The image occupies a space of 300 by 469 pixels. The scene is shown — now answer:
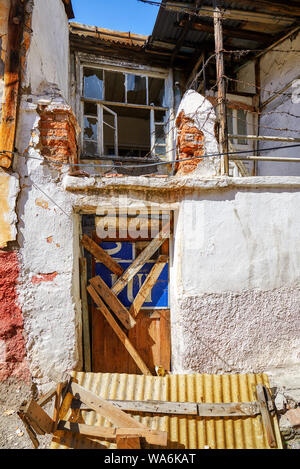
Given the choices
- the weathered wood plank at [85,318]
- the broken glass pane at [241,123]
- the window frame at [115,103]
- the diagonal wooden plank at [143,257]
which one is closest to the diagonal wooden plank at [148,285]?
the diagonal wooden plank at [143,257]

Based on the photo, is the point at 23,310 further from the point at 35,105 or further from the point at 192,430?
the point at 35,105

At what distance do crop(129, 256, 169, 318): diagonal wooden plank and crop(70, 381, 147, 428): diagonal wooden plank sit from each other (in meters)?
1.13

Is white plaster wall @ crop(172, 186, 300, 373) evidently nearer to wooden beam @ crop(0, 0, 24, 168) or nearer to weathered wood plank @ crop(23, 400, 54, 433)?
weathered wood plank @ crop(23, 400, 54, 433)

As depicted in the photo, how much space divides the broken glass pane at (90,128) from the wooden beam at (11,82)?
10.3ft

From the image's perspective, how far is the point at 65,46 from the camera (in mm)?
5477

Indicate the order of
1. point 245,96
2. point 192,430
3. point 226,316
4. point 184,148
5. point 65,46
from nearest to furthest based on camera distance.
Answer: point 192,430
point 226,316
point 184,148
point 65,46
point 245,96

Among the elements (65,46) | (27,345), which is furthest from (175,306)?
(65,46)

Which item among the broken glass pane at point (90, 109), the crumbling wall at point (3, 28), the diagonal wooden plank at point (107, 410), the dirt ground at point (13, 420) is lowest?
the dirt ground at point (13, 420)

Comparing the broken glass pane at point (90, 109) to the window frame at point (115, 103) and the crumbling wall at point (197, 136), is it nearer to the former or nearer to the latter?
the window frame at point (115, 103)

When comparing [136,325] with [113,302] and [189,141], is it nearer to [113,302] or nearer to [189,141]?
[113,302]

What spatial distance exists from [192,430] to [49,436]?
1.47 m

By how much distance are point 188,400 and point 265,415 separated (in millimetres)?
762

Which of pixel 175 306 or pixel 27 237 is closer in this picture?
pixel 27 237

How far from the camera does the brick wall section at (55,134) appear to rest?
336 cm
